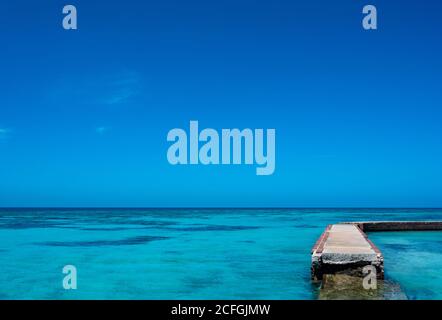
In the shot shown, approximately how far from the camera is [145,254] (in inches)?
816

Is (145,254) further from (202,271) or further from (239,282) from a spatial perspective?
(239,282)

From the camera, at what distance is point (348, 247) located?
534 inches

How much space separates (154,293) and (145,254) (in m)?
8.74

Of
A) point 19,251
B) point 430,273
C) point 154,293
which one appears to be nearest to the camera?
point 154,293

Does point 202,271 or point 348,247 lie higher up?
point 348,247

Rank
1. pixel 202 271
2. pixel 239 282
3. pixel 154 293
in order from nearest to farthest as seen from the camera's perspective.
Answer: pixel 154 293 → pixel 239 282 → pixel 202 271

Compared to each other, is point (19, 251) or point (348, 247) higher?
point (348, 247)
